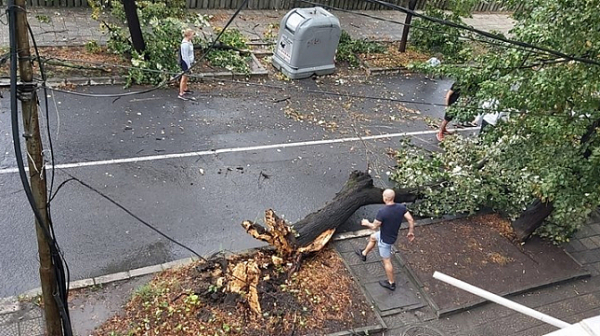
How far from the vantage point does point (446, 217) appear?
345 inches

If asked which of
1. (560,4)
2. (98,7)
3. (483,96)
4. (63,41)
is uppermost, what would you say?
(560,4)

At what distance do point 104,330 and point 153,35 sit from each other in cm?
785

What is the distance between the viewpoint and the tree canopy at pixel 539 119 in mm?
6273

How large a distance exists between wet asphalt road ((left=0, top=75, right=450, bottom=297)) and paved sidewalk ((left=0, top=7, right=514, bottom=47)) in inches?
95.3

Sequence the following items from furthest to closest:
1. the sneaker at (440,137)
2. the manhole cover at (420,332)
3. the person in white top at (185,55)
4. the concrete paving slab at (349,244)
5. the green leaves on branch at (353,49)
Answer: the green leaves on branch at (353,49), the sneaker at (440,137), the person in white top at (185,55), the concrete paving slab at (349,244), the manhole cover at (420,332)

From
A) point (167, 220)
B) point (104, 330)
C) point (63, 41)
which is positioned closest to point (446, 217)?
point (167, 220)

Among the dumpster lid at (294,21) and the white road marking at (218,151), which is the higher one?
the dumpster lid at (294,21)

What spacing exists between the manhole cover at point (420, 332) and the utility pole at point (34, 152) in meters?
4.12

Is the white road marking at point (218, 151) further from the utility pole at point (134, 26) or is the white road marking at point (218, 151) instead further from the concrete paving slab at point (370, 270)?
the utility pole at point (134, 26)

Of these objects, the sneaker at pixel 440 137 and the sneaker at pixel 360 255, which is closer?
the sneaker at pixel 360 255

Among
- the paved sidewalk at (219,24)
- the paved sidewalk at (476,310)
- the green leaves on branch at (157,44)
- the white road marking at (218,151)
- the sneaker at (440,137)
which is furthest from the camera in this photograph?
the paved sidewalk at (219,24)

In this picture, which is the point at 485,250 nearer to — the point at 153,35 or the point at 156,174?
the point at 156,174

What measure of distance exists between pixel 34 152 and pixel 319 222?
4.38 m

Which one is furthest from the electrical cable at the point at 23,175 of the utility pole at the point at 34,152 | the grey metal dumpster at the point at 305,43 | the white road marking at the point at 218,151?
the grey metal dumpster at the point at 305,43
